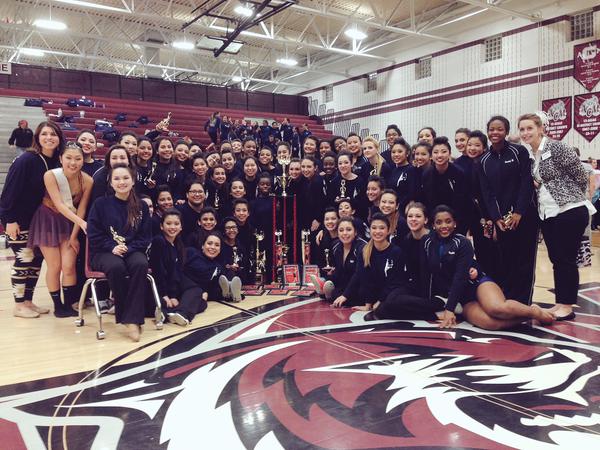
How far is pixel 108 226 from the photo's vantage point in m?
3.38

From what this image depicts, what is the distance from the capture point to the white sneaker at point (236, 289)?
4.33 m

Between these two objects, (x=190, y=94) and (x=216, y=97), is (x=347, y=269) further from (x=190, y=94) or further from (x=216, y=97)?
(x=216, y=97)

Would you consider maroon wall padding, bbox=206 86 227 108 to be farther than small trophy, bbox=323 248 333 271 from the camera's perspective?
Yes

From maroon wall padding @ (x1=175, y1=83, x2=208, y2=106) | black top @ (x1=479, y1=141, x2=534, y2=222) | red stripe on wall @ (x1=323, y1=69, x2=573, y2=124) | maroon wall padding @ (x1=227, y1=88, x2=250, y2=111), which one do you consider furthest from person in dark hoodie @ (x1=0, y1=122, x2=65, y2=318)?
maroon wall padding @ (x1=227, y1=88, x2=250, y2=111)

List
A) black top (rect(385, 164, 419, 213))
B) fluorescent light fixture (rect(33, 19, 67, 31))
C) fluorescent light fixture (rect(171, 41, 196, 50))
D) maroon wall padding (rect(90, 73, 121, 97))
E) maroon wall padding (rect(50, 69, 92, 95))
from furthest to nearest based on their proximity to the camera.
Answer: maroon wall padding (rect(90, 73, 121, 97))
maroon wall padding (rect(50, 69, 92, 95))
fluorescent light fixture (rect(171, 41, 196, 50))
fluorescent light fixture (rect(33, 19, 67, 31))
black top (rect(385, 164, 419, 213))

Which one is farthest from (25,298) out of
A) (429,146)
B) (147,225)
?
(429,146)

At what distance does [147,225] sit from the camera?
11.7 feet

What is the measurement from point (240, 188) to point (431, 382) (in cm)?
311

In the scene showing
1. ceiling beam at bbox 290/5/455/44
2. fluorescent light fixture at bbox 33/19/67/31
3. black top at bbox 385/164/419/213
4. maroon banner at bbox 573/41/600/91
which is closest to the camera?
black top at bbox 385/164/419/213

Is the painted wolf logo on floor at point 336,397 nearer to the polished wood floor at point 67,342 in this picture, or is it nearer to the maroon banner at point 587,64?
the polished wood floor at point 67,342

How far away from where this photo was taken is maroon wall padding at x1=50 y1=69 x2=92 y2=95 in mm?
17500

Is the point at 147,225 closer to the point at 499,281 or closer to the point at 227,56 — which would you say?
the point at 499,281

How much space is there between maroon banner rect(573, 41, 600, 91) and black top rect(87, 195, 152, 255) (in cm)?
1017

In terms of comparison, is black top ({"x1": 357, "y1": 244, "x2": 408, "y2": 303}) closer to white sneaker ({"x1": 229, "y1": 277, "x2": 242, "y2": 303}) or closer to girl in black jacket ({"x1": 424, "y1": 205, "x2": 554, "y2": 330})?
girl in black jacket ({"x1": 424, "y1": 205, "x2": 554, "y2": 330})
